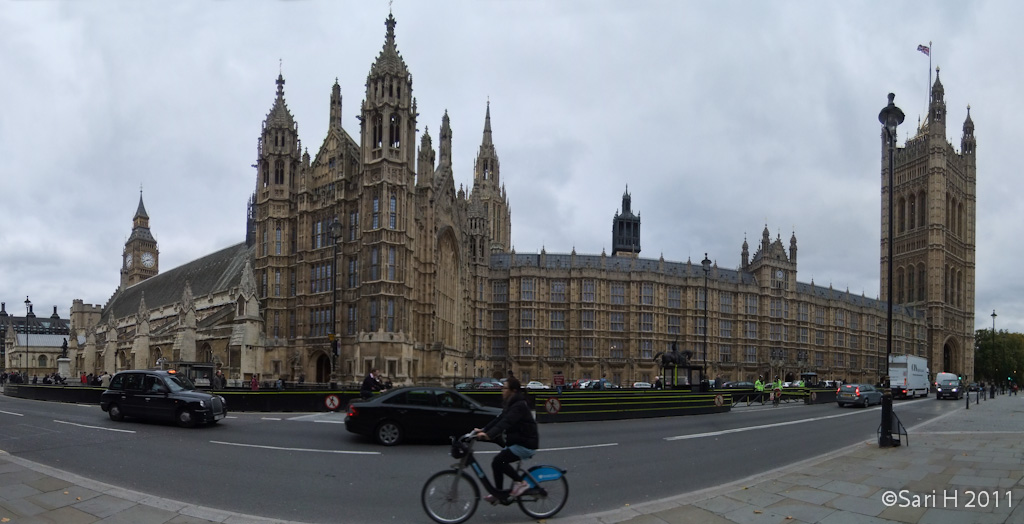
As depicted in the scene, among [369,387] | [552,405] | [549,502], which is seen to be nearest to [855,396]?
[552,405]

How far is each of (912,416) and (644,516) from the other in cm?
2590

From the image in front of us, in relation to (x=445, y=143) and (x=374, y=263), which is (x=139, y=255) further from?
(x=374, y=263)

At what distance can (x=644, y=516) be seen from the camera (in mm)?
8938

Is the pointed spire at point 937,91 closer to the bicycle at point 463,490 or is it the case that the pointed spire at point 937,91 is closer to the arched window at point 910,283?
the arched window at point 910,283

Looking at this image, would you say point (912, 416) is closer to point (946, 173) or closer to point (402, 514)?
point (402, 514)

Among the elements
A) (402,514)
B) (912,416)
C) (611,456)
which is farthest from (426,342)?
(402,514)

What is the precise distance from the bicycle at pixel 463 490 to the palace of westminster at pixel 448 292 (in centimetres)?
2281

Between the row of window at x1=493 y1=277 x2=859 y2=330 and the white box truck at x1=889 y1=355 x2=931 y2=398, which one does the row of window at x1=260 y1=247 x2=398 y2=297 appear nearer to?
the row of window at x1=493 y1=277 x2=859 y2=330

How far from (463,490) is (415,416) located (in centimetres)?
768

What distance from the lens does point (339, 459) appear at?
44.3 ft

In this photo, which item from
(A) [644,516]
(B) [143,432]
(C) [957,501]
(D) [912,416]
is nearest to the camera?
(A) [644,516]

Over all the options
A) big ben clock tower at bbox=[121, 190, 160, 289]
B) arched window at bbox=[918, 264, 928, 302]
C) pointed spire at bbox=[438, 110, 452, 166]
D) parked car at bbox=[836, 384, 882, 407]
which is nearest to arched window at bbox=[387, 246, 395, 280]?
pointed spire at bbox=[438, 110, 452, 166]

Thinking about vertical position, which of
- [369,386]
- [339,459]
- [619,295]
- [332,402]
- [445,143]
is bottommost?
[332,402]

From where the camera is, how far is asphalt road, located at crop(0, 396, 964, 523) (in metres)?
9.98
